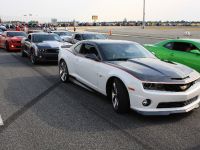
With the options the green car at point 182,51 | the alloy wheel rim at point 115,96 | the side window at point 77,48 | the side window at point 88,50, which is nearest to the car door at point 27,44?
the green car at point 182,51

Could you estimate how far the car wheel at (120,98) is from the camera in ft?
20.4

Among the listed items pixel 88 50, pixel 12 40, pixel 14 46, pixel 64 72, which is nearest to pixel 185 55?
pixel 88 50

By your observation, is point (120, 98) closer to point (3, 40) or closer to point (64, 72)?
point (64, 72)

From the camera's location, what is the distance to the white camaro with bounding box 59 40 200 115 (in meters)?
5.90

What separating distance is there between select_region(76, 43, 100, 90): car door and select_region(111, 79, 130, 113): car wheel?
948 mm

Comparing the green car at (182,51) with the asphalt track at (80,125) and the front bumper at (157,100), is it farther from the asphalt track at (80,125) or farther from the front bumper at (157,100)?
the front bumper at (157,100)

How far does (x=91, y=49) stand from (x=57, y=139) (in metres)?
3.43

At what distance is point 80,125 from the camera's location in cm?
580

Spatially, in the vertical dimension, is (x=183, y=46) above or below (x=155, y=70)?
above

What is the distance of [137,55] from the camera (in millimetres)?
7613

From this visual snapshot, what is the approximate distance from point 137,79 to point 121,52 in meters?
1.72

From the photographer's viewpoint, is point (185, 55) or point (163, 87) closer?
point (163, 87)

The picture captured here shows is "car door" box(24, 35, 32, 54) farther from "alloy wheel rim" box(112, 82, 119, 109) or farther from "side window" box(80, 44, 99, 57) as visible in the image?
"alloy wheel rim" box(112, 82, 119, 109)

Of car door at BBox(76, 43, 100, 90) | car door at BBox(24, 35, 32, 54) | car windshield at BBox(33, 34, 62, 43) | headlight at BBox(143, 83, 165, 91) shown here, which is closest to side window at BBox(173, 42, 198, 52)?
car door at BBox(76, 43, 100, 90)
